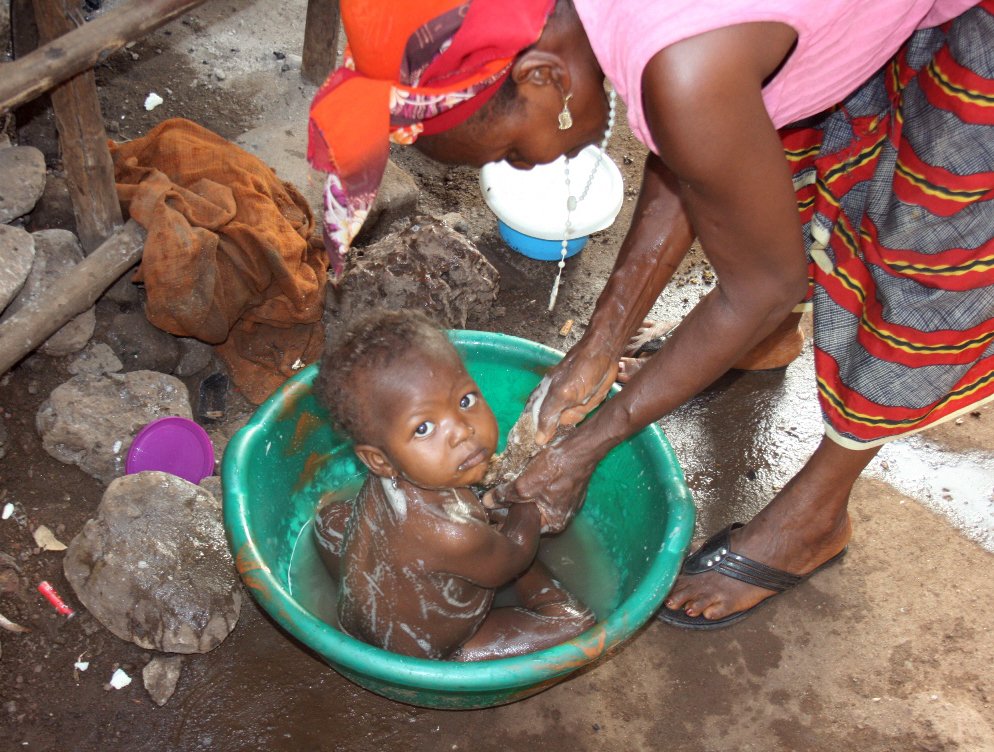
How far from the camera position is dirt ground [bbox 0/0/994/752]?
77.0 inches

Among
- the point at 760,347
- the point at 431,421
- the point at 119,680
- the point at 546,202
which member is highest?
the point at 431,421

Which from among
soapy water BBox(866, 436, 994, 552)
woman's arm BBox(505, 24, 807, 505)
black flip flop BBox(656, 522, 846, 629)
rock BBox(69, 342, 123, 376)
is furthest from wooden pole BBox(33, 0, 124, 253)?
soapy water BBox(866, 436, 994, 552)

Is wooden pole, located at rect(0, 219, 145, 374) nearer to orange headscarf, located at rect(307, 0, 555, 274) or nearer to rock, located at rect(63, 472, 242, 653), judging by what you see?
rock, located at rect(63, 472, 242, 653)

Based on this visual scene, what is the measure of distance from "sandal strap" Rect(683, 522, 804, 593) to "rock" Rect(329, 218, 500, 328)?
995 millimetres

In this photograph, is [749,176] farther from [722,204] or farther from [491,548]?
[491,548]

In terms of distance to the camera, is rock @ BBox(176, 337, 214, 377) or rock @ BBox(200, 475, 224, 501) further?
rock @ BBox(176, 337, 214, 377)

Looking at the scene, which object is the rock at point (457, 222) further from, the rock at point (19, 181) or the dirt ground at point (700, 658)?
the rock at point (19, 181)

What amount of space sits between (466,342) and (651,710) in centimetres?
96

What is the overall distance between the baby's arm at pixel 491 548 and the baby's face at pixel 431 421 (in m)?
0.11

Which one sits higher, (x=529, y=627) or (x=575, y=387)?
(x=575, y=387)

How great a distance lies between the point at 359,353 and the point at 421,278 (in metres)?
1.06

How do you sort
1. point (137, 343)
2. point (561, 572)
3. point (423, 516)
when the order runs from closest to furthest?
point (423, 516)
point (561, 572)
point (137, 343)

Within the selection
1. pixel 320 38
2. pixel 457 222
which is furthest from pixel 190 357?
pixel 320 38

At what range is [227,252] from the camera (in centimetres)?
247
